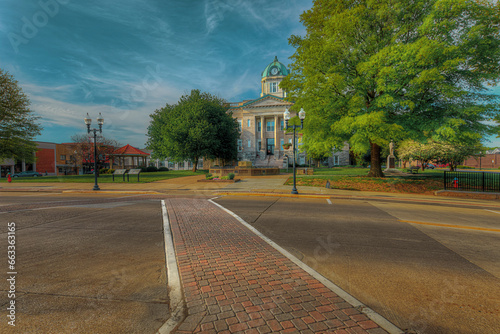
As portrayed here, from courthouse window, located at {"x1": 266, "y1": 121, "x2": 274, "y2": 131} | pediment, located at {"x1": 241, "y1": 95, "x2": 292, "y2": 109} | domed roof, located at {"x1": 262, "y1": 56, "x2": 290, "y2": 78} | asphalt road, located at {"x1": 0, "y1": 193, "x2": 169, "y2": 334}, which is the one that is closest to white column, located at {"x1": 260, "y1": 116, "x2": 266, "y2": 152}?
courthouse window, located at {"x1": 266, "y1": 121, "x2": 274, "y2": 131}

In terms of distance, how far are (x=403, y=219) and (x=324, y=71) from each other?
1221 centimetres

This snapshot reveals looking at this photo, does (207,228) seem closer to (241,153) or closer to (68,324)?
(68,324)

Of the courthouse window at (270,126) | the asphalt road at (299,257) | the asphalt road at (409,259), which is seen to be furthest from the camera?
the courthouse window at (270,126)

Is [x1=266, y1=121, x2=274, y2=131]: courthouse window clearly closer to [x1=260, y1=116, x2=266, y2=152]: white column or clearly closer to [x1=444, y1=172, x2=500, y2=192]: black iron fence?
[x1=260, y1=116, x2=266, y2=152]: white column

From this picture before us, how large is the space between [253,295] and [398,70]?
16.2m

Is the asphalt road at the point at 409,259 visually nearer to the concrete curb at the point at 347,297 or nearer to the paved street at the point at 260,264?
the paved street at the point at 260,264

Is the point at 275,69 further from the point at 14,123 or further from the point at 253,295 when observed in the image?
the point at 253,295

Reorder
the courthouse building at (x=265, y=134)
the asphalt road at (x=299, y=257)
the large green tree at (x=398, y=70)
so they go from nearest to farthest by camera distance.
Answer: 1. the asphalt road at (x=299, y=257)
2. the large green tree at (x=398, y=70)
3. the courthouse building at (x=265, y=134)

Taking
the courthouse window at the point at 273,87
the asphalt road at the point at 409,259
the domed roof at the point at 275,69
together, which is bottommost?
the asphalt road at the point at 409,259

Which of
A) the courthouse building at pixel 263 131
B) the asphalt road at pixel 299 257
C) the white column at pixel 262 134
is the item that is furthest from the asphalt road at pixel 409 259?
the white column at pixel 262 134

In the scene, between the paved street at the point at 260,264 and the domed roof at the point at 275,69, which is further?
the domed roof at the point at 275,69

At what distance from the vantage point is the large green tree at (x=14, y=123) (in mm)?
29719

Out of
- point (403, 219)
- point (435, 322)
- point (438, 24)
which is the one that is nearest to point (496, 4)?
point (438, 24)

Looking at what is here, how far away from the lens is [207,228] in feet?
21.1
